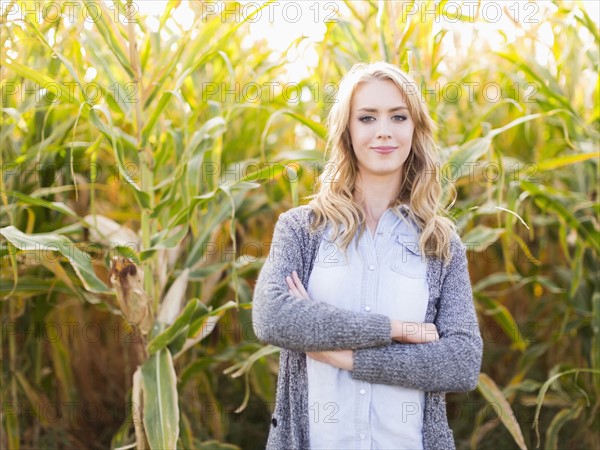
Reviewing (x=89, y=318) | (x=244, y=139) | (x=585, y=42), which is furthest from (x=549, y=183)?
(x=89, y=318)

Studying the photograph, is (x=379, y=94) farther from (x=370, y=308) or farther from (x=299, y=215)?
(x=370, y=308)

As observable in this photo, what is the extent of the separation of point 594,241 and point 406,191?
89 cm

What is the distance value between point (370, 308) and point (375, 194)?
0.28 m

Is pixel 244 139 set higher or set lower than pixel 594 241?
higher

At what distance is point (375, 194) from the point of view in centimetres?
160

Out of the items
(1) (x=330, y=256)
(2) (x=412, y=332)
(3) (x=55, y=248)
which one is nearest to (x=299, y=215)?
(1) (x=330, y=256)

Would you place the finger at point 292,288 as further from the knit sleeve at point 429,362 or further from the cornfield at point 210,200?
the cornfield at point 210,200

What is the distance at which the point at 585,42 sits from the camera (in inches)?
96.9

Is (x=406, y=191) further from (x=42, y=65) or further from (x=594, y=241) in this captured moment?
(x=42, y=65)

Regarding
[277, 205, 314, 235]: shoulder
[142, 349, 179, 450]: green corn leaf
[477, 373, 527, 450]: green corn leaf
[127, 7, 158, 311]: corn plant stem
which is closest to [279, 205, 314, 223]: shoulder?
[277, 205, 314, 235]: shoulder

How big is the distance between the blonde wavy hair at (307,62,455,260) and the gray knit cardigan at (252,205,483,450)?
1.9 inches

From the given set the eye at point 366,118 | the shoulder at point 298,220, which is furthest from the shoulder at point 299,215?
the eye at point 366,118

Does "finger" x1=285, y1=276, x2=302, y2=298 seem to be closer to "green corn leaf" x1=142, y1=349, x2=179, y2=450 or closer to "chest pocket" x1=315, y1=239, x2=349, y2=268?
"chest pocket" x1=315, y1=239, x2=349, y2=268

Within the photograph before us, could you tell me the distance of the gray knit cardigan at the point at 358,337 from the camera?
1.41 meters
